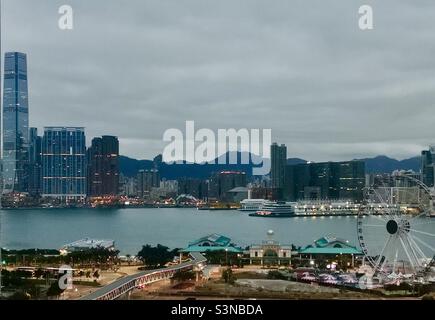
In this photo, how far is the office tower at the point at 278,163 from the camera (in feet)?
12.6

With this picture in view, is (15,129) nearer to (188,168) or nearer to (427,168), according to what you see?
(188,168)

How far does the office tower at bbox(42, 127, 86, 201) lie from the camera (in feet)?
14.1

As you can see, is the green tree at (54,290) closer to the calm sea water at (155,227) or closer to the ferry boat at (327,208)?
the calm sea water at (155,227)

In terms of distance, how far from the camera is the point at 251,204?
15.7 ft

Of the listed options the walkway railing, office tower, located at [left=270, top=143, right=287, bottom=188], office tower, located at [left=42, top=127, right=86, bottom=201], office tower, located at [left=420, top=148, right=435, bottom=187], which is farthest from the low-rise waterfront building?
office tower, located at [left=42, top=127, right=86, bottom=201]

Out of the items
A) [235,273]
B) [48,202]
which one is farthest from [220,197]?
[48,202]

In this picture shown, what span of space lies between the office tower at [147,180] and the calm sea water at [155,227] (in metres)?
0.44

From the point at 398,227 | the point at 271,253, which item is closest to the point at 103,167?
the point at 271,253

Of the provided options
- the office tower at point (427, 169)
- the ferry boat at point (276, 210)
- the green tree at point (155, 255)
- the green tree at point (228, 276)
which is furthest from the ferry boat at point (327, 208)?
the green tree at point (155, 255)

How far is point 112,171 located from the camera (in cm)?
455

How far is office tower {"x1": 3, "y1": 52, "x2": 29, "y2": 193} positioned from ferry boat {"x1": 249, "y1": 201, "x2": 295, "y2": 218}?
2084 mm

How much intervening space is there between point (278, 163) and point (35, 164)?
204 centimetres

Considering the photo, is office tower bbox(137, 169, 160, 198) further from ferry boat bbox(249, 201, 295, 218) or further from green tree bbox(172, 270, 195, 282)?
ferry boat bbox(249, 201, 295, 218)
